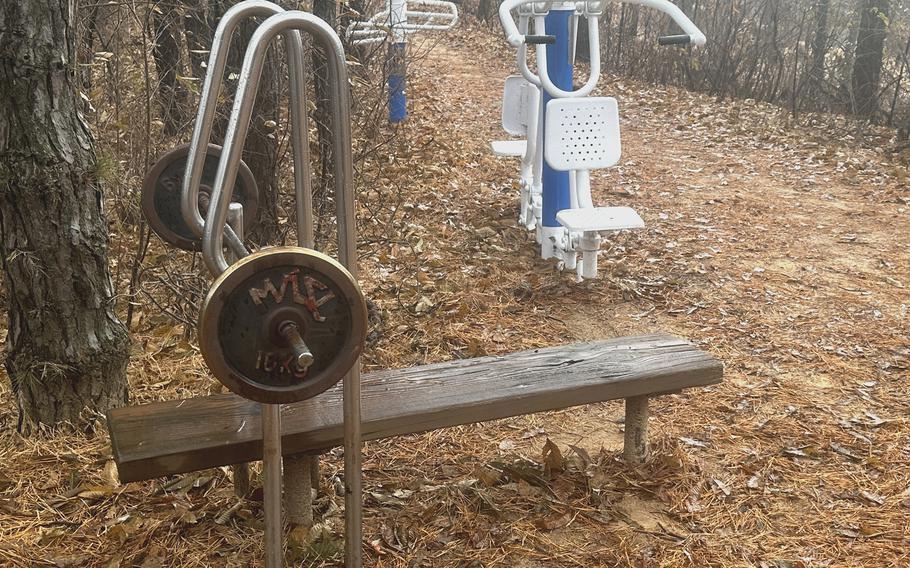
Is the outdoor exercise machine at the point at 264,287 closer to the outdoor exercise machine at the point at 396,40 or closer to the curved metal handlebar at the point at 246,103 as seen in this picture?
the curved metal handlebar at the point at 246,103

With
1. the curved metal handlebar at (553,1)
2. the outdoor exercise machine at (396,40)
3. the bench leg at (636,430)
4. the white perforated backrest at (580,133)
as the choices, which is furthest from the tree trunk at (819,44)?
the bench leg at (636,430)

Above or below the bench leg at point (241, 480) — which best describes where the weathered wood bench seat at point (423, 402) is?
above

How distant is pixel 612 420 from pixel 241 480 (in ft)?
5.52

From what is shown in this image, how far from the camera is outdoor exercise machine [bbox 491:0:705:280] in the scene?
4668 mm

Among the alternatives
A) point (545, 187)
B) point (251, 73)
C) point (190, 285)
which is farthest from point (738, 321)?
point (251, 73)

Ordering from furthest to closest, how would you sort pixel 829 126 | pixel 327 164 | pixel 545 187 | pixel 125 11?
pixel 829 126 → pixel 545 187 → pixel 327 164 → pixel 125 11

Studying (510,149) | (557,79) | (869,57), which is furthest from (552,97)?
(869,57)

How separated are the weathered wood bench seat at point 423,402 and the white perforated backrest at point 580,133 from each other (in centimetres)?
202

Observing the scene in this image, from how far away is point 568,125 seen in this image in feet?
16.1

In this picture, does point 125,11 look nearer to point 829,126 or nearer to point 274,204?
point 274,204

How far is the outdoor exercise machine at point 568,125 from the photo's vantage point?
467 cm

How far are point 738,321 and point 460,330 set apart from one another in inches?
63.5

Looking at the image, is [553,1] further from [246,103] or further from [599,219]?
[246,103]

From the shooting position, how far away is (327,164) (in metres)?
4.88
